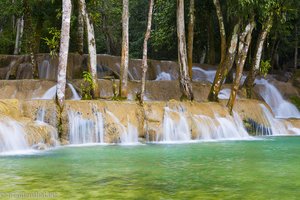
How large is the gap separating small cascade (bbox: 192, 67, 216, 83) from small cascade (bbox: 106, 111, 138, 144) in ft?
40.4

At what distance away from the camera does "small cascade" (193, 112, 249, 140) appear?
15.0 meters

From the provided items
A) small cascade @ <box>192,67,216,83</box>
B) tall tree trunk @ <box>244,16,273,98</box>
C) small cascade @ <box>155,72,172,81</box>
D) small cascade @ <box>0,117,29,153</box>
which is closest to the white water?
small cascade @ <box>0,117,29,153</box>

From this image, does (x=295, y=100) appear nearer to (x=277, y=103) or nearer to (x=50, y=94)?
(x=277, y=103)

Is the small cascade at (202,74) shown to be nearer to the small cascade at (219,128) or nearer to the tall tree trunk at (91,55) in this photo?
the small cascade at (219,128)

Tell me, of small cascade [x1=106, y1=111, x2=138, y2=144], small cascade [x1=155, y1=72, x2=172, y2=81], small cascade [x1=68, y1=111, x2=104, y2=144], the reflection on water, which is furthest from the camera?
small cascade [x1=155, y1=72, x2=172, y2=81]

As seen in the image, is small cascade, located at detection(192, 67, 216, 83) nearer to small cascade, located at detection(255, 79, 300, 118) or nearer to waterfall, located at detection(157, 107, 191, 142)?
small cascade, located at detection(255, 79, 300, 118)

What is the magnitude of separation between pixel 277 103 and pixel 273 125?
5.67 meters

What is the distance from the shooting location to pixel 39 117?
12.7 meters

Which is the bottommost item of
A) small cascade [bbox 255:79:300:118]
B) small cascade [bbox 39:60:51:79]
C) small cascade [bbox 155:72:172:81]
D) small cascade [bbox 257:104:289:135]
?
small cascade [bbox 257:104:289:135]

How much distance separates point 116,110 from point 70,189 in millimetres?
7956

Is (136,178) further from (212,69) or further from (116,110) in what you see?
(212,69)

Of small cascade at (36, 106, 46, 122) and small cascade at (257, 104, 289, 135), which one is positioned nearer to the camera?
small cascade at (36, 106, 46, 122)

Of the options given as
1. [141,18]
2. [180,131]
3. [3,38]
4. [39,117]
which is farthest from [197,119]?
[141,18]

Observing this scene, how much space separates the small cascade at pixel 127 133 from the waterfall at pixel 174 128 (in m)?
0.98
